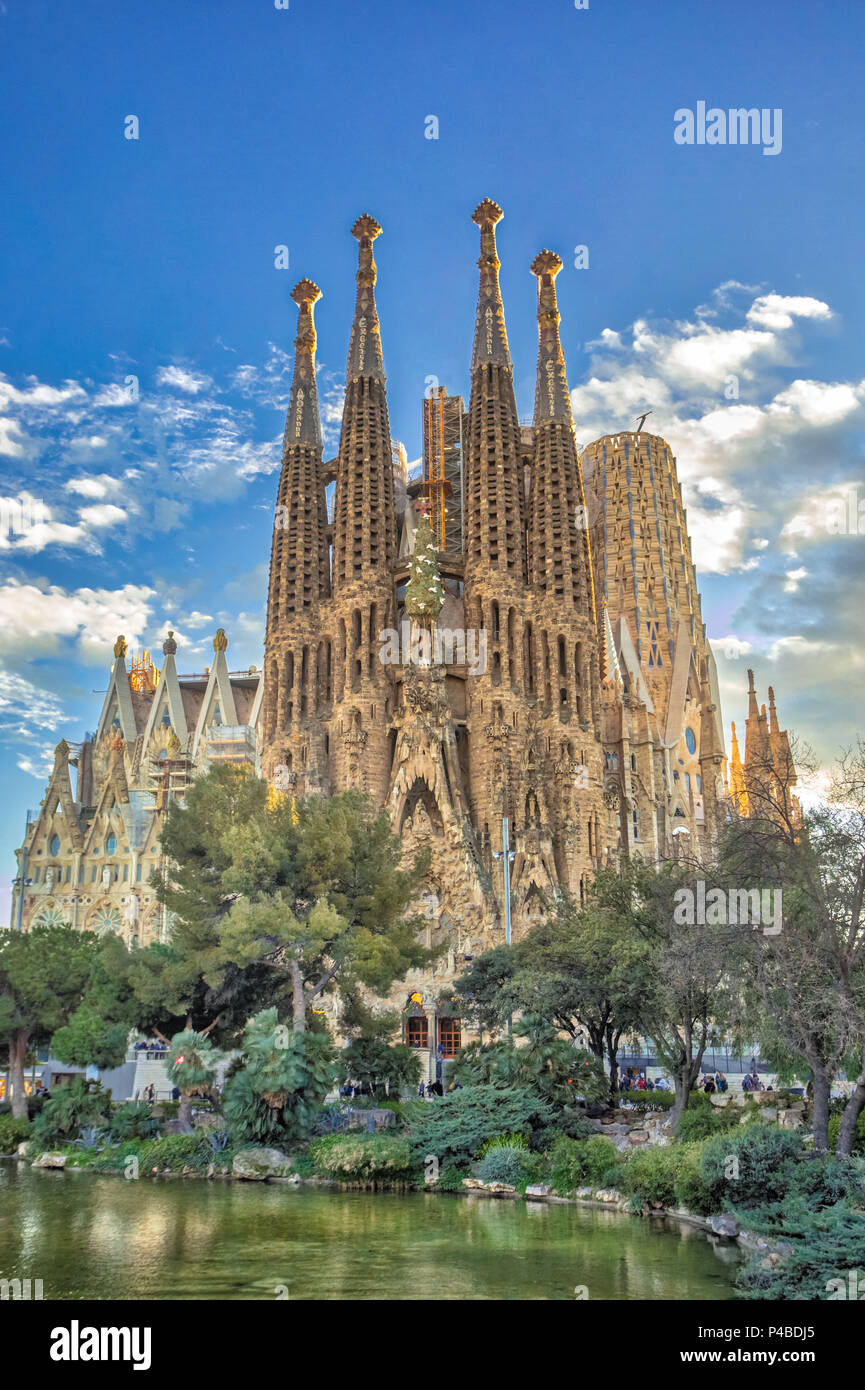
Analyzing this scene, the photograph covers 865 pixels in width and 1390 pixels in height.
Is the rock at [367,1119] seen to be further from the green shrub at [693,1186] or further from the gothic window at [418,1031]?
the gothic window at [418,1031]

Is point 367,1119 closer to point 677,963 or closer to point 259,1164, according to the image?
point 259,1164

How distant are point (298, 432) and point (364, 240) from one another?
10179mm

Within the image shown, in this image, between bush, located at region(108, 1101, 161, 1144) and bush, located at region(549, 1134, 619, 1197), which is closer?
bush, located at region(549, 1134, 619, 1197)

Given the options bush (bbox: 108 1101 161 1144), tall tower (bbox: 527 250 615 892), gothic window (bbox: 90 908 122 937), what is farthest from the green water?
gothic window (bbox: 90 908 122 937)

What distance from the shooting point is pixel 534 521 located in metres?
52.4

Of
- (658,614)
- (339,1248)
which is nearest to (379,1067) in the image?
(339,1248)

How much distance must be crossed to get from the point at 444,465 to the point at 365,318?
9.88 metres

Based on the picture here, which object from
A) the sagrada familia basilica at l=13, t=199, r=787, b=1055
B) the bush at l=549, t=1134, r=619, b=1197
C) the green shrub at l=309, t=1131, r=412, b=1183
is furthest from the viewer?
the sagrada familia basilica at l=13, t=199, r=787, b=1055

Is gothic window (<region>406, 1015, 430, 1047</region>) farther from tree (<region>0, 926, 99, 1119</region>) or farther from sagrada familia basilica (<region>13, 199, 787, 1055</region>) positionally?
tree (<region>0, 926, 99, 1119</region>)

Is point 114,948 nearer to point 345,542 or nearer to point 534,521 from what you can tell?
point 345,542

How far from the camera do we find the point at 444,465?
62.9 meters

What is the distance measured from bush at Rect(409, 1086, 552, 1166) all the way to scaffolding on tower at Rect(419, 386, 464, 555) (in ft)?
118

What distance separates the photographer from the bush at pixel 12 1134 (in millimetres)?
28188

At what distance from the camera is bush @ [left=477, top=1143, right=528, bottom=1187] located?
21.7m
